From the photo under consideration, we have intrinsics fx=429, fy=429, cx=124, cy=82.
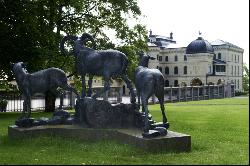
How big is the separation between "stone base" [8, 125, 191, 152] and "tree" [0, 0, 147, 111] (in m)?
11.0

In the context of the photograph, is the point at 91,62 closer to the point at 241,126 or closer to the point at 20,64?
the point at 20,64

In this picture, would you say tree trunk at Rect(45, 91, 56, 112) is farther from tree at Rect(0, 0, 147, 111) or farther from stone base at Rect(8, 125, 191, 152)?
stone base at Rect(8, 125, 191, 152)

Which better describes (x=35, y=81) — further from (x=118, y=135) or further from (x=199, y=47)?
(x=199, y=47)

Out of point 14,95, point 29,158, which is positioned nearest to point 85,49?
point 29,158

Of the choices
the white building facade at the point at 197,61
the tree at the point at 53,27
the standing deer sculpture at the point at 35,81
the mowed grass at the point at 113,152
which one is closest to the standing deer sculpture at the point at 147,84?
the mowed grass at the point at 113,152

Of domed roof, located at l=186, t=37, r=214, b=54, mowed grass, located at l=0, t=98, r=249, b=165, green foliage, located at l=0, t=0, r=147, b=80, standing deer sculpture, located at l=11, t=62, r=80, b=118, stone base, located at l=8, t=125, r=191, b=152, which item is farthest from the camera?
domed roof, located at l=186, t=37, r=214, b=54

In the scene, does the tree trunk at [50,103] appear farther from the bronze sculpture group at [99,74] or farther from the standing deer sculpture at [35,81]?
the standing deer sculpture at [35,81]

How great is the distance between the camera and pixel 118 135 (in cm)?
1232

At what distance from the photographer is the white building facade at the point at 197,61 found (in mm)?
88312

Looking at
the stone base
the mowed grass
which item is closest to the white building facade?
the stone base

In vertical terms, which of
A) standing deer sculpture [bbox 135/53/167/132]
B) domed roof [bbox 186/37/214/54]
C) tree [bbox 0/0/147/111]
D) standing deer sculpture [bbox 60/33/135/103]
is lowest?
standing deer sculpture [bbox 135/53/167/132]

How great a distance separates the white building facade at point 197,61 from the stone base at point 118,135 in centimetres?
7362

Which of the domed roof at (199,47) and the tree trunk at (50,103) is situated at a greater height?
the domed roof at (199,47)

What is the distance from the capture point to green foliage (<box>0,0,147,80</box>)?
80.1ft
